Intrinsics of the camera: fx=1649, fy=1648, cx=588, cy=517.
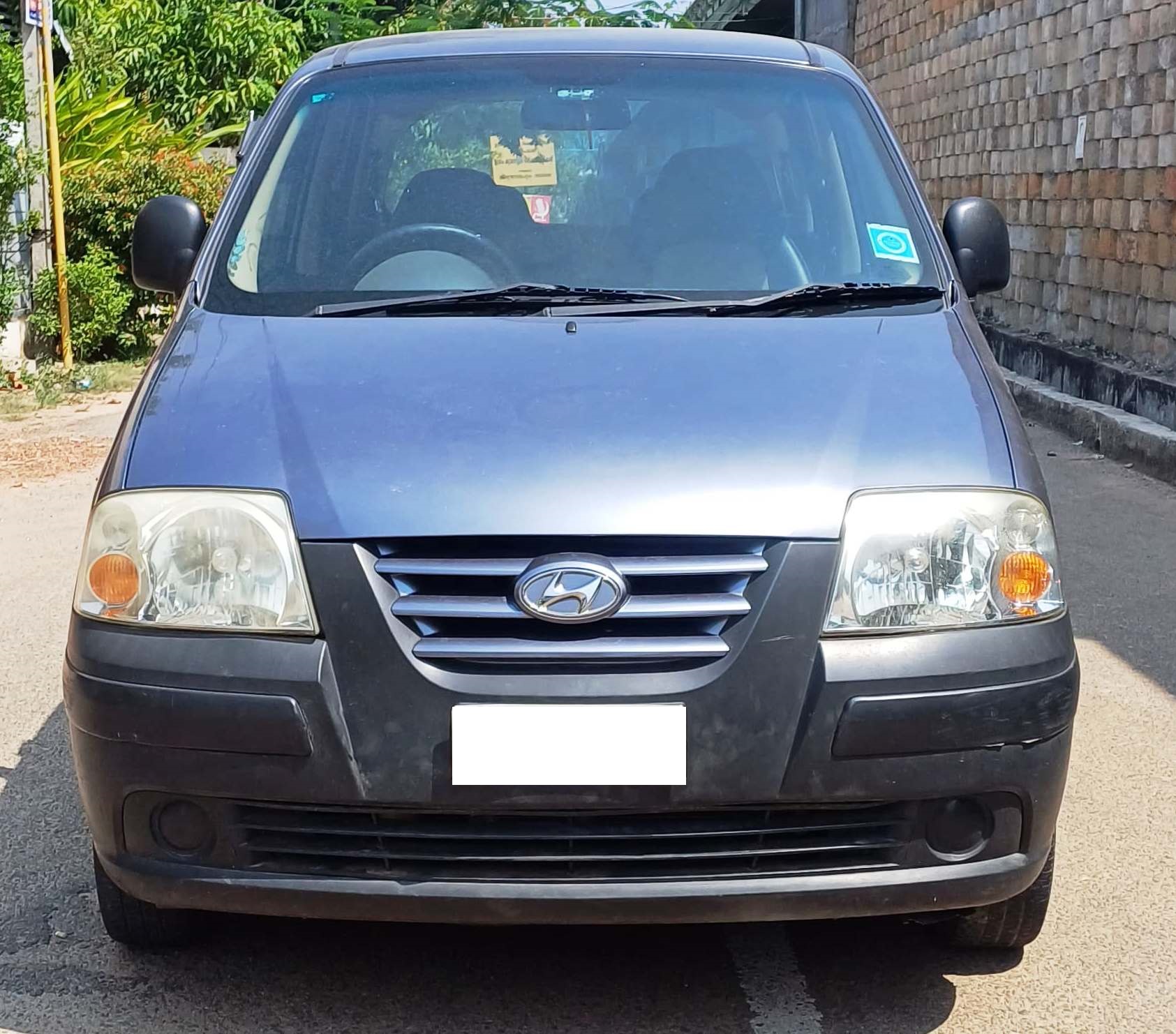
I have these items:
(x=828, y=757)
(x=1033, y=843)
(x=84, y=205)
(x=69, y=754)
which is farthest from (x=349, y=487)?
(x=84, y=205)

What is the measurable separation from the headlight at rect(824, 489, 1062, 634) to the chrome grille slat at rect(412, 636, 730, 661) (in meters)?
0.21

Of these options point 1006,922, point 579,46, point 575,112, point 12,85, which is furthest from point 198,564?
point 12,85

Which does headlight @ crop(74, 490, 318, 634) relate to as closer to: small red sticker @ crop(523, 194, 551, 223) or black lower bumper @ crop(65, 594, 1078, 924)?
black lower bumper @ crop(65, 594, 1078, 924)

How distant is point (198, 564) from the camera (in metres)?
2.57

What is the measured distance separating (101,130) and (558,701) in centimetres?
1190

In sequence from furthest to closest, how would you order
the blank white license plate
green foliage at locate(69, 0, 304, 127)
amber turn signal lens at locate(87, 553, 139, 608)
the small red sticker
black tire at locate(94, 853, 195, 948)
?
green foliage at locate(69, 0, 304, 127), the small red sticker, black tire at locate(94, 853, 195, 948), amber turn signal lens at locate(87, 553, 139, 608), the blank white license plate

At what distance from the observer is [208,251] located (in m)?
3.51

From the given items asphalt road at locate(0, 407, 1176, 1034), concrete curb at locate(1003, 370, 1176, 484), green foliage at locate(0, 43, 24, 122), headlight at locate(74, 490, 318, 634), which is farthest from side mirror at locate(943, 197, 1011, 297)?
green foliage at locate(0, 43, 24, 122)

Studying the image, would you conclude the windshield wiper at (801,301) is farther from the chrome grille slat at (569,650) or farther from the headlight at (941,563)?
the chrome grille slat at (569,650)

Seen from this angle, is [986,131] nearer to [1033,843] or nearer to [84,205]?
[84,205]

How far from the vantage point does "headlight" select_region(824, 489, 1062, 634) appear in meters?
2.51

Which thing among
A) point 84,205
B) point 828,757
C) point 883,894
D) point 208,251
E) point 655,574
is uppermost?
point 208,251

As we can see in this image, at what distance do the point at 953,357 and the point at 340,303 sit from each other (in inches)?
47.2

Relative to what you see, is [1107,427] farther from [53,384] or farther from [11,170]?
[11,170]
